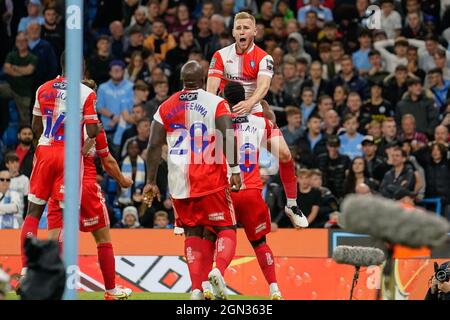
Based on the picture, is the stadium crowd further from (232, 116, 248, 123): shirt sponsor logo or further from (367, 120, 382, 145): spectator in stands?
(232, 116, 248, 123): shirt sponsor logo

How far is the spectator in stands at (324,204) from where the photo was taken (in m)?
18.4

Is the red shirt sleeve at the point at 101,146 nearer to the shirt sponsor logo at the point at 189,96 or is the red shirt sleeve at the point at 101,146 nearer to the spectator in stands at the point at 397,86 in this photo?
the shirt sponsor logo at the point at 189,96

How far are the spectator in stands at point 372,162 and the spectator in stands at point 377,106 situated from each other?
1.05m

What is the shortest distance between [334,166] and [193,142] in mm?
7170

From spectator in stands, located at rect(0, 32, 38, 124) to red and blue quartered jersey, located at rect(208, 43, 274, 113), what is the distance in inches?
305

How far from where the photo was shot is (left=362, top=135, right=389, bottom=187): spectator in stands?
63.2 ft

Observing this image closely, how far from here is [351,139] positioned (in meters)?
20.0

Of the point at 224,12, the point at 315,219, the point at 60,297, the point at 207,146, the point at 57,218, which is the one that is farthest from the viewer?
the point at 224,12

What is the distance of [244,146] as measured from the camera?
13500mm

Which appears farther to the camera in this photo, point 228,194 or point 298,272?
point 298,272

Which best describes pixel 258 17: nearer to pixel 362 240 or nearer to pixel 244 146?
pixel 362 240

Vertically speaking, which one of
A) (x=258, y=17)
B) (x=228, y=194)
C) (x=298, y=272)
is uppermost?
(x=258, y=17)
